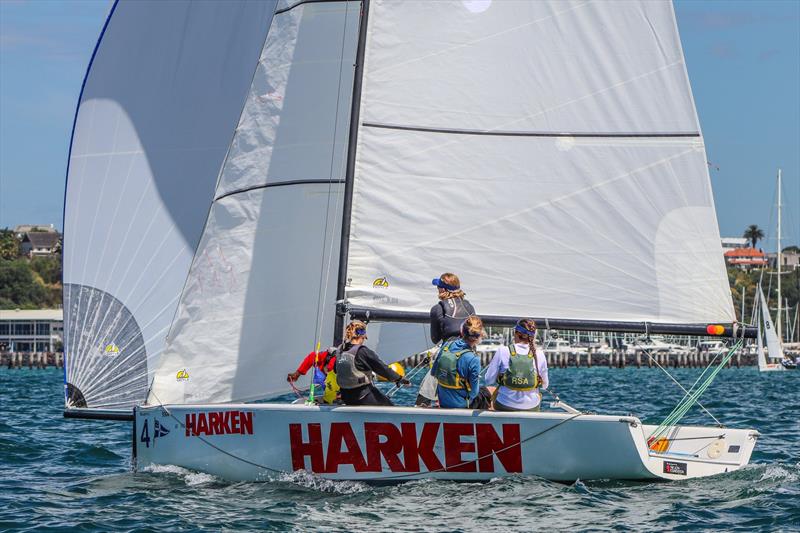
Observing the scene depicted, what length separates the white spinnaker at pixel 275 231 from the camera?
13.5m

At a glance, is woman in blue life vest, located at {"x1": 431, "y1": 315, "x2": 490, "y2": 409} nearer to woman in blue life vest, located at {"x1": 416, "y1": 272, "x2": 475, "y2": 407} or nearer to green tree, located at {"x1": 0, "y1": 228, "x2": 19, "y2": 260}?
woman in blue life vest, located at {"x1": 416, "y1": 272, "x2": 475, "y2": 407}

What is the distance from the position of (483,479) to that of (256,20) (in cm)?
688

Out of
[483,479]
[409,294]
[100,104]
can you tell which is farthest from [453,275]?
[100,104]

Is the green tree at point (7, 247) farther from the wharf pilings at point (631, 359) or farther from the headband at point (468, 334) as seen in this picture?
the headband at point (468, 334)

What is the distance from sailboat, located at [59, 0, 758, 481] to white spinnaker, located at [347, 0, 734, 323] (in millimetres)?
24

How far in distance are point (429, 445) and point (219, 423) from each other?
93.1 inches

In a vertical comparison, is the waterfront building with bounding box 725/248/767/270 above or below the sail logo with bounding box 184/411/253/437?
above

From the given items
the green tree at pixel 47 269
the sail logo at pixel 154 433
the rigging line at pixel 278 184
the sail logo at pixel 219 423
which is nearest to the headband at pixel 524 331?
the sail logo at pixel 219 423

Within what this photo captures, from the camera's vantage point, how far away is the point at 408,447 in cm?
1130

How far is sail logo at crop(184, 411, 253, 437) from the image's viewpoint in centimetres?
1205

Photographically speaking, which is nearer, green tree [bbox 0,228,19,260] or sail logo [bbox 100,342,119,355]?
sail logo [bbox 100,342,119,355]

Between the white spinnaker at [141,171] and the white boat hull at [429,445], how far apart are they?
241 cm

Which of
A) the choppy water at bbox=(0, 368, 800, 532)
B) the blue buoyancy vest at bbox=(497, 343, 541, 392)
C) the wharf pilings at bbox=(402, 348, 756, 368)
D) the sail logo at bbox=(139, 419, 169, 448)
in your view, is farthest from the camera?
the wharf pilings at bbox=(402, 348, 756, 368)

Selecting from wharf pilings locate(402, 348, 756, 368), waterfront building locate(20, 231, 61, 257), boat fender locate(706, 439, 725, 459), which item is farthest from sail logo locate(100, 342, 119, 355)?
waterfront building locate(20, 231, 61, 257)
